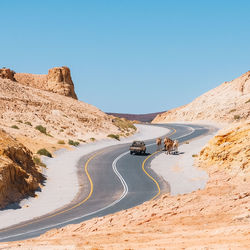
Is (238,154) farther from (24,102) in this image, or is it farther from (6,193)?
(24,102)

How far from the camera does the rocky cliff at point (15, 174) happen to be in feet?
84.3

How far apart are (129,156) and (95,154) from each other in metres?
4.25

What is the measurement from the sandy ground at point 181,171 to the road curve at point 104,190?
0.86 meters

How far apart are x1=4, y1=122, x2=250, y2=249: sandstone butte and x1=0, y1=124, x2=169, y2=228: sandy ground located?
7.97 metres

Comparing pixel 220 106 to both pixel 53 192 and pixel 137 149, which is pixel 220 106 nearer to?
pixel 137 149

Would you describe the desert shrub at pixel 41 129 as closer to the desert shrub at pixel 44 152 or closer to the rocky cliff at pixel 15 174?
the desert shrub at pixel 44 152

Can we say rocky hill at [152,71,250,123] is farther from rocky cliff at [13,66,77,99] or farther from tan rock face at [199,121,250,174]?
tan rock face at [199,121,250,174]

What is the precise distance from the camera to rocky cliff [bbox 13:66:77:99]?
97131 mm

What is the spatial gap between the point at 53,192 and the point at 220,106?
3193 inches

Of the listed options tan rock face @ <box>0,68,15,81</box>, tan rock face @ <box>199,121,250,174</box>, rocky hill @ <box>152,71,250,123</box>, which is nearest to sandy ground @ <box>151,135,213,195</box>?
tan rock face @ <box>199,121,250,174</box>

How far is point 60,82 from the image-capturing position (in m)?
98.6

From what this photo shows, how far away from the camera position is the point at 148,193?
28.1 meters

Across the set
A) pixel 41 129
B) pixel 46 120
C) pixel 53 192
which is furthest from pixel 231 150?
pixel 46 120

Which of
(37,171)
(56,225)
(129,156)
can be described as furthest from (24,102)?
(56,225)
